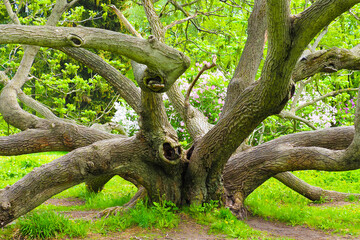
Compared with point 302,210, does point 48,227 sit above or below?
below

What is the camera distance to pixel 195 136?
6.88 meters

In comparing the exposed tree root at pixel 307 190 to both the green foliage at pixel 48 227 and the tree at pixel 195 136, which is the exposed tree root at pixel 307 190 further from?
the green foliage at pixel 48 227

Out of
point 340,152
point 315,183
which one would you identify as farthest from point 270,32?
point 315,183

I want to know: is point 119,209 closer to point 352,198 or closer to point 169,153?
point 169,153

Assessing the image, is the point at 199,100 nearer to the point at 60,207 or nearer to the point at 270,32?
the point at 60,207

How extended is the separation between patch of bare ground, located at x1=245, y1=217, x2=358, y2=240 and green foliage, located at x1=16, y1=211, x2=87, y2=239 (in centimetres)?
255

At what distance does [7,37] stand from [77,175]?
2.45 meters

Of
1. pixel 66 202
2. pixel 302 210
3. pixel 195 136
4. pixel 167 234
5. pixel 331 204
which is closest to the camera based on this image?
pixel 167 234

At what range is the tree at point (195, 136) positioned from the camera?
3656 mm

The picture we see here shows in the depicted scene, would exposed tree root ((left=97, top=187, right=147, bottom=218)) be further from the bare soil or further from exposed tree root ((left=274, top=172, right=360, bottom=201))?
exposed tree root ((left=274, top=172, right=360, bottom=201))

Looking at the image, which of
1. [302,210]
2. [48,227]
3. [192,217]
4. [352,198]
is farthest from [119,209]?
[352,198]

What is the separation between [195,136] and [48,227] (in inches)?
125

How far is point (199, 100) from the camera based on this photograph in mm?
12000

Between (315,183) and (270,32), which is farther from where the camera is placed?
(315,183)
